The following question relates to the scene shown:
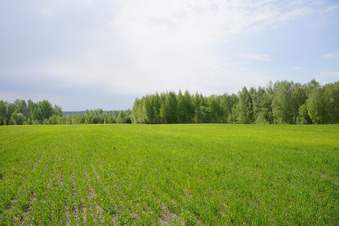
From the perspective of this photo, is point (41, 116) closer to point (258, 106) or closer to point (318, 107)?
point (258, 106)

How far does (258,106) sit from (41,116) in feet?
614

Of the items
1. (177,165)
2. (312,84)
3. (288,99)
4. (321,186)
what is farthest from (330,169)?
(312,84)

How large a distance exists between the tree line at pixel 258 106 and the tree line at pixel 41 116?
4686cm

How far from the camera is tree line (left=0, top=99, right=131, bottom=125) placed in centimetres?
14275

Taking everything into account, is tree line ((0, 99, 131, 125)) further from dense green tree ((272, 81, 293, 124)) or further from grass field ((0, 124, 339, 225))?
grass field ((0, 124, 339, 225))

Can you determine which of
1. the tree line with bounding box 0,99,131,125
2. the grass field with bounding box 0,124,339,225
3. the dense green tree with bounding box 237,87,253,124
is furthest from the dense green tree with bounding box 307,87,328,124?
the tree line with bounding box 0,99,131,125

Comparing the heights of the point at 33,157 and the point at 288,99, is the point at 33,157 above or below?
below

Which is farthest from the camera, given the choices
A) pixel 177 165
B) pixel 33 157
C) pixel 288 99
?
pixel 288 99

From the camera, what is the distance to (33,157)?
56.3 ft

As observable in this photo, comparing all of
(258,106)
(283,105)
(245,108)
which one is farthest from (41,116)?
(283,105)

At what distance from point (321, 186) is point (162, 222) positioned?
28.1ft

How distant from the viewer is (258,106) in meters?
89.1

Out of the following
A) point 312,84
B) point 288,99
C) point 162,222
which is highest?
point 312,84

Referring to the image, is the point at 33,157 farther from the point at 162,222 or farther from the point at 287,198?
the point at 287,198
